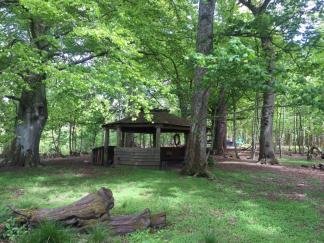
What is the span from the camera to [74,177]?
13102mm

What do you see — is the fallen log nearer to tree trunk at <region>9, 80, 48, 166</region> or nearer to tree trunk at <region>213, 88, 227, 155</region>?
tree trunk at <region>9, 80, 48, 166</region>

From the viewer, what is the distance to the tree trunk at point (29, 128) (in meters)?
16.2

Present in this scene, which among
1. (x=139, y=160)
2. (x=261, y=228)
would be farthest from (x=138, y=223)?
(x=139, y=160)

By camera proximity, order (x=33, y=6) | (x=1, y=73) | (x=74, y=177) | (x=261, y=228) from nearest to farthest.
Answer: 1. (x=261, y=228)
2. (x=33, y=6)
3. (x=1, y=73)
4. (x=74, y=177)

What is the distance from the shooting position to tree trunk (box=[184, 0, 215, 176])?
13453 millimetres

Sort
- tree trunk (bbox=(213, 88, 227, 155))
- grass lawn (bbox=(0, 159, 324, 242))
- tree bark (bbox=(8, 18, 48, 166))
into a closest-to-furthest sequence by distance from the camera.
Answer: grass lawn (bbox=(0, 159, 324, 242)) → tree bark (bbox=(8, 18, 48, 166)) → tree trunk (bbox=(213, 88, 227, 155))

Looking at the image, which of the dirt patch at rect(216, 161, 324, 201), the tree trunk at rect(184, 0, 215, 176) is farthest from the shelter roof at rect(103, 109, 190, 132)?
the dirt patch at rect(216, 161, 324, 201)

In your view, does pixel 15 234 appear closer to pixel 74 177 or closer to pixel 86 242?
pixel 86 242

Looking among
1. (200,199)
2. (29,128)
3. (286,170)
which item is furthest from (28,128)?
(286,170)

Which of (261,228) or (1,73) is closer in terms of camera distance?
(261,228)

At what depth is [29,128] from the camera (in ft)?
54.2

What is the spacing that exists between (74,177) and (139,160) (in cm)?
435

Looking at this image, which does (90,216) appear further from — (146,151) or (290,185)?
(146,151)

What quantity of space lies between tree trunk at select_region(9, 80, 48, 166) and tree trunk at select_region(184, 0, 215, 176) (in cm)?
759
